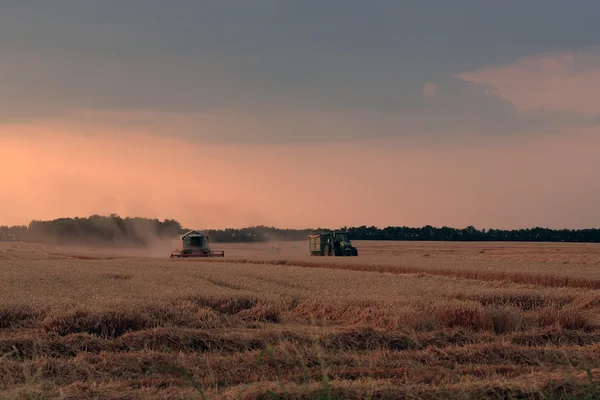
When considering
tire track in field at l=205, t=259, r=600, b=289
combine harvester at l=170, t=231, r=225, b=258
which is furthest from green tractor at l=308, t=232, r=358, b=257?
tire track in field at l=205, t=259, r=600, b=289

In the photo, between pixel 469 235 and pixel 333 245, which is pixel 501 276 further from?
pixel 469 235

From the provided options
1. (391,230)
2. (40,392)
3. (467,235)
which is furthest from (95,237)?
(40,392)

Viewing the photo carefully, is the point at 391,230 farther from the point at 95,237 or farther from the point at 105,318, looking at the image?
the point at 105,318

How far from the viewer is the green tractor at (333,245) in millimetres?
55250

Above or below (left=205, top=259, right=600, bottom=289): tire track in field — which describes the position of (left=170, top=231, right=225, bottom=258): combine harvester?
above

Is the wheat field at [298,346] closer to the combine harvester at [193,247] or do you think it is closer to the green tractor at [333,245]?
the green tractor at [333,245]

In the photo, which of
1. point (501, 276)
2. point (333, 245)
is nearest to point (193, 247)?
point (333, 245)

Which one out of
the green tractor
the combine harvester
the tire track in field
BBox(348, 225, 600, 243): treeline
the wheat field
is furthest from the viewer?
BBox(348, 225, 600, 243): treeline

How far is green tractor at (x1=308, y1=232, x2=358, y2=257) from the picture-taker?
181ft

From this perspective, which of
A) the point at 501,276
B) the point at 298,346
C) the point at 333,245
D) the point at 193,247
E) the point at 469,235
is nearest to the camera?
the point at 298,346

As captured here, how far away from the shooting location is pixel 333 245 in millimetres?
57281

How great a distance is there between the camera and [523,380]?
845cm

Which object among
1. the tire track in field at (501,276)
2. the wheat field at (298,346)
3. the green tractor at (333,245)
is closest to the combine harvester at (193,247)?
the green tractor at (333,245)

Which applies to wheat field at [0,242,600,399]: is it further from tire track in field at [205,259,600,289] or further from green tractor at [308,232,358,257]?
green tractor at [308,232,358,257]
